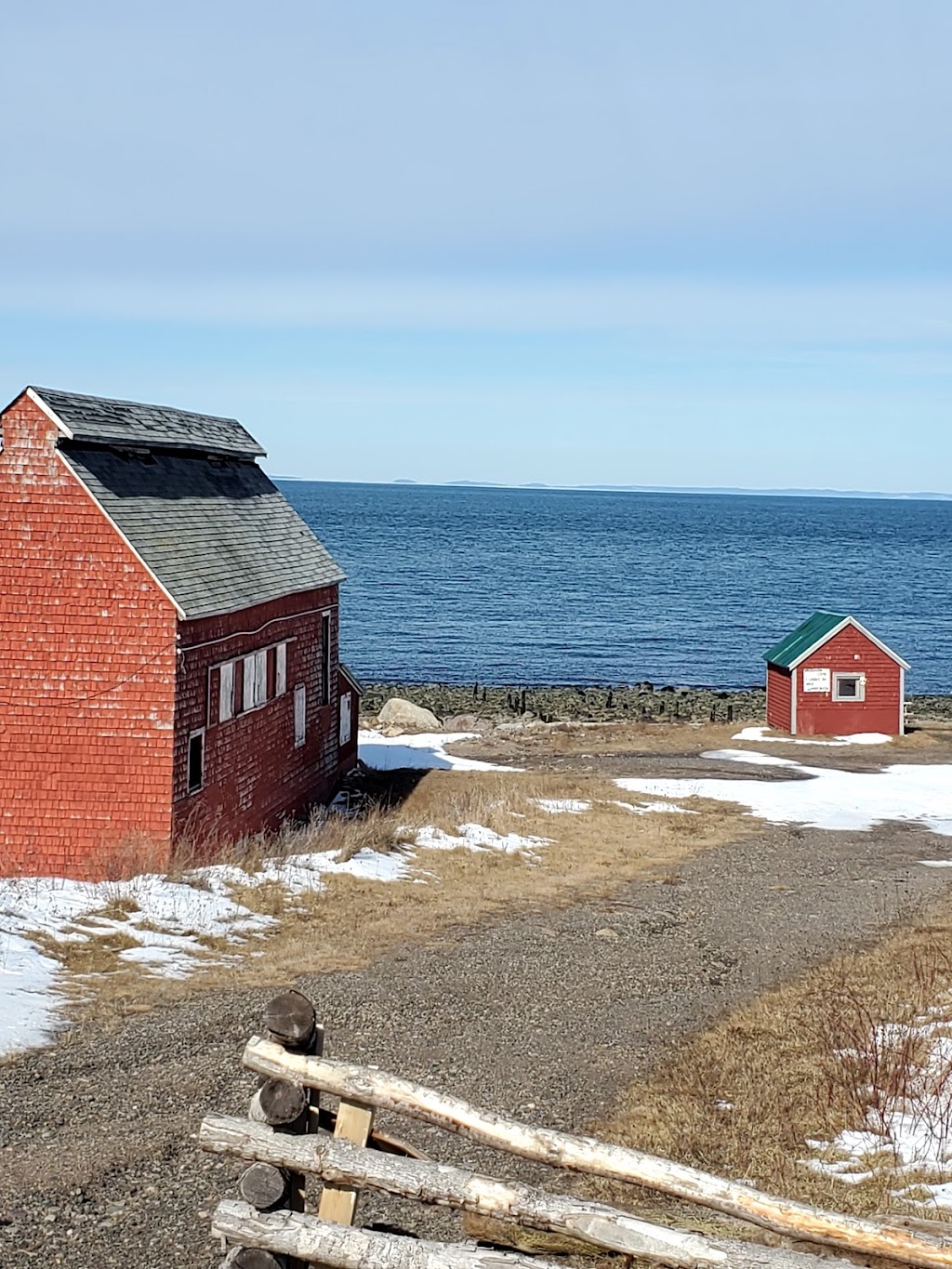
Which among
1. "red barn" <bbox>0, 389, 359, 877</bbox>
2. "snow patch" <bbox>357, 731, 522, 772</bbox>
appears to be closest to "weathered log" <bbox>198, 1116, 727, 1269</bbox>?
"red barn" <bbox>0, 389, 359, 877</bbox>

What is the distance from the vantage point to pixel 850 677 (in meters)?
40.0

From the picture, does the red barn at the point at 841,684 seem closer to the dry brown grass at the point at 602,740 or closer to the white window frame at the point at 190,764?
the dry brown grass at the point at 602,740

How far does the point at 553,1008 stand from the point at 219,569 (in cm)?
1049

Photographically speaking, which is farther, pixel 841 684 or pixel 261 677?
pixel 841 684

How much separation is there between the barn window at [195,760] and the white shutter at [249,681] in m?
2.09

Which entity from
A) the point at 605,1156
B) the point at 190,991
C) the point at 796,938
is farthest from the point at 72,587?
the point at 605,1156

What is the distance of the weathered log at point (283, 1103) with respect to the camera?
7.00 metres

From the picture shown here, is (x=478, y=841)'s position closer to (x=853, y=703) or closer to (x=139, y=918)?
(x=139, y=918)

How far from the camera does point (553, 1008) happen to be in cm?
1451

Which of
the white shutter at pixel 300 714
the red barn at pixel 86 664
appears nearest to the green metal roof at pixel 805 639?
the white shutter at pixel 300 714

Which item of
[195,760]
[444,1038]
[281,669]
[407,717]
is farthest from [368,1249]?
[407,717]

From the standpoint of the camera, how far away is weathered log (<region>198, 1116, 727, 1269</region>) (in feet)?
20.5

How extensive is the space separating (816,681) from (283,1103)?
34.8 m

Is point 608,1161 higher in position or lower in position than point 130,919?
higher
